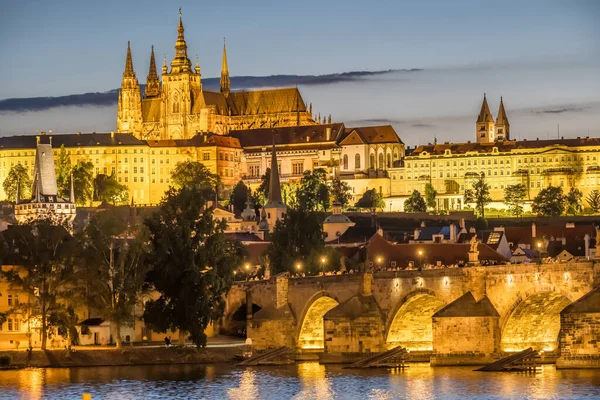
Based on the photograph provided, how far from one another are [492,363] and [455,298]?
11.1 ft

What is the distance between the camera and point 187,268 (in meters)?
80.5

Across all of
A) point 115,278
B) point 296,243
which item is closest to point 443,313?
point 115,278

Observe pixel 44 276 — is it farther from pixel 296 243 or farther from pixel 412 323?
pixel 296 243

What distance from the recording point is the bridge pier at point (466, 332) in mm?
70062

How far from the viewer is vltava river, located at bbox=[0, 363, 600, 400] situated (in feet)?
214

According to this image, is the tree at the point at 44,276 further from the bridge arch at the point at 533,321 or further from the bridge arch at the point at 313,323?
the bridge arch at the point at 533,321

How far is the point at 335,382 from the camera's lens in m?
71.1

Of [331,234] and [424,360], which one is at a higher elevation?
[331,234]

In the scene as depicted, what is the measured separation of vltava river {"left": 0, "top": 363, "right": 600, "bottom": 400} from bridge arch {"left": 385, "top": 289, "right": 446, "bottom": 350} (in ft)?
6.60

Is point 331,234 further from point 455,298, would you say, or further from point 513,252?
point 455,298

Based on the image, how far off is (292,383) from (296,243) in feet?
110

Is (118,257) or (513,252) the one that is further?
(513,252)

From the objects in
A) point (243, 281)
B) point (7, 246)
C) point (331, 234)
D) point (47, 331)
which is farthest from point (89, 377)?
point (331, 234)

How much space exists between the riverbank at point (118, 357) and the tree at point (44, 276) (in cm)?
140
